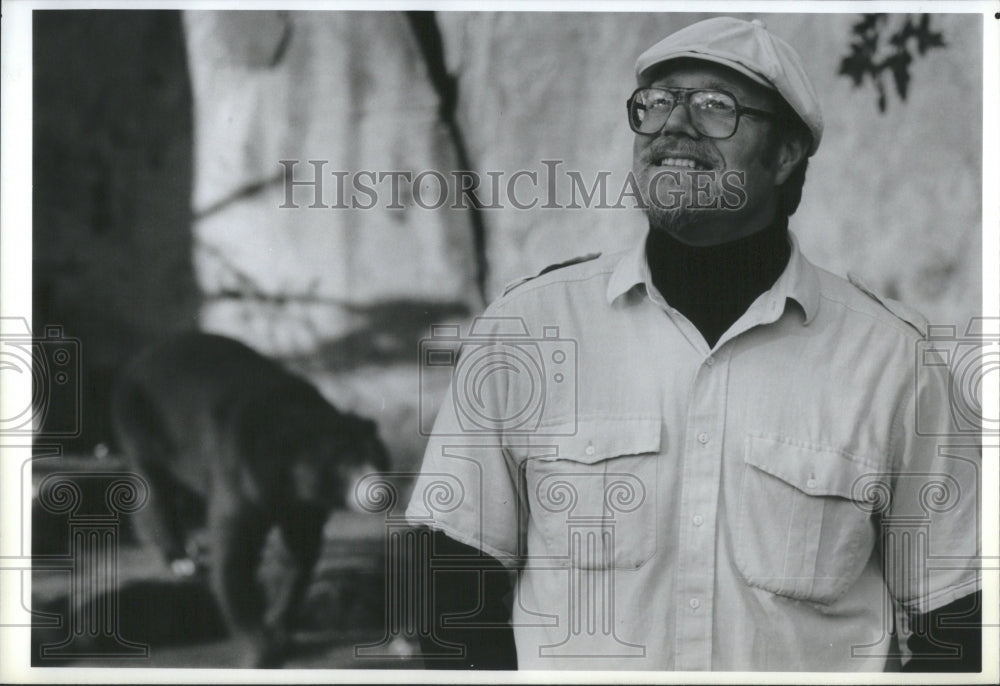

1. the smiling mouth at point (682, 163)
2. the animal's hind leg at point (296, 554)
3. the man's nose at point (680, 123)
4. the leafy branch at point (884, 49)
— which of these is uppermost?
the leafy branch at point (884, 49)

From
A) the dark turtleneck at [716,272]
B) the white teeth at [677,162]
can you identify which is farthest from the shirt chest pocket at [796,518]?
the white teeth at [677,162]

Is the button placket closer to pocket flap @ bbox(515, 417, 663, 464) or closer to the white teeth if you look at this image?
pocket flap @ bbox(515, 417, 663, 464)

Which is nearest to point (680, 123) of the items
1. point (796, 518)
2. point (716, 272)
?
point (716, 272)

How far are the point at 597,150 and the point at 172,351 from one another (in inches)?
58.3

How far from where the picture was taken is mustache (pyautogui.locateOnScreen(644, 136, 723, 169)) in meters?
4.12

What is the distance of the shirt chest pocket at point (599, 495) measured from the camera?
4113mm

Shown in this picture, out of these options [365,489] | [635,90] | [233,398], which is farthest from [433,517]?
[635,90]

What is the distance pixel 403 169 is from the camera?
4.21 metres

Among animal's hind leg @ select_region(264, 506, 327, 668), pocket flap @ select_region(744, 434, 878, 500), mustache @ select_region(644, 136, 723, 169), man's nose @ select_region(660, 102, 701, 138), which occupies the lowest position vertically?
animal's hind leg @ select_region(264, 506, 327, 668)

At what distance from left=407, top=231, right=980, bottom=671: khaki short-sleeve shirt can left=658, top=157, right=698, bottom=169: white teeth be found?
0.30 metres

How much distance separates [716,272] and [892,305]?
57cm

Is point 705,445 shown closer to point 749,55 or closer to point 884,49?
point 749,55

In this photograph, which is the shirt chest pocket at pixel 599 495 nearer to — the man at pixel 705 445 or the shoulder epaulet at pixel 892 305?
the man at pixel 705 445
